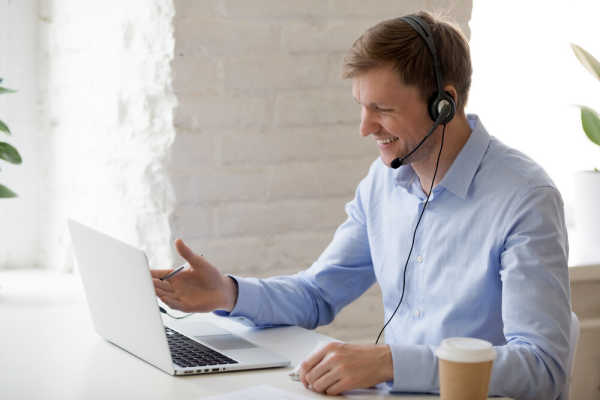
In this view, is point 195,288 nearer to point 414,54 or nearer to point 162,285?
point 162,285

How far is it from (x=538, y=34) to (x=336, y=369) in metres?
1.83

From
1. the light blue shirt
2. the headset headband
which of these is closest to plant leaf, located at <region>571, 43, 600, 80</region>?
the light blue shirt

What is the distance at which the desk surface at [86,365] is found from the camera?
1.26 m

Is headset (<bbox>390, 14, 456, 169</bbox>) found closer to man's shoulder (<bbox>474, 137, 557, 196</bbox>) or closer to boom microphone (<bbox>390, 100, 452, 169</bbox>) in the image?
boom microphone (<bbox>390, 100, 452, 169</bbox>)

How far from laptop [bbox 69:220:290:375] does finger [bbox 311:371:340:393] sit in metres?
0.15

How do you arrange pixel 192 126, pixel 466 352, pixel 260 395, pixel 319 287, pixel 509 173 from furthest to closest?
pixel 192 126
pixel 319 287
pixel 509 173
pixel 260 395
pixel 466 352

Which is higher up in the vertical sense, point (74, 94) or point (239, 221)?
point (74, 94)

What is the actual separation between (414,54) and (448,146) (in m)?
0.18

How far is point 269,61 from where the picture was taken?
2.00 metres

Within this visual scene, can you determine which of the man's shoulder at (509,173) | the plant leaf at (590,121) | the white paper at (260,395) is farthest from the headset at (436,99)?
the plant leaf at (590,121)

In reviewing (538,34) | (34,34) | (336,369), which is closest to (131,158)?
(34,34)

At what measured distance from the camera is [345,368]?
1233 mm

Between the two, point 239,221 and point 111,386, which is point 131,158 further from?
point 111,386

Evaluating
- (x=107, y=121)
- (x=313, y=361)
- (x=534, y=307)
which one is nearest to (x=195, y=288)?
(x=313, y=361)
